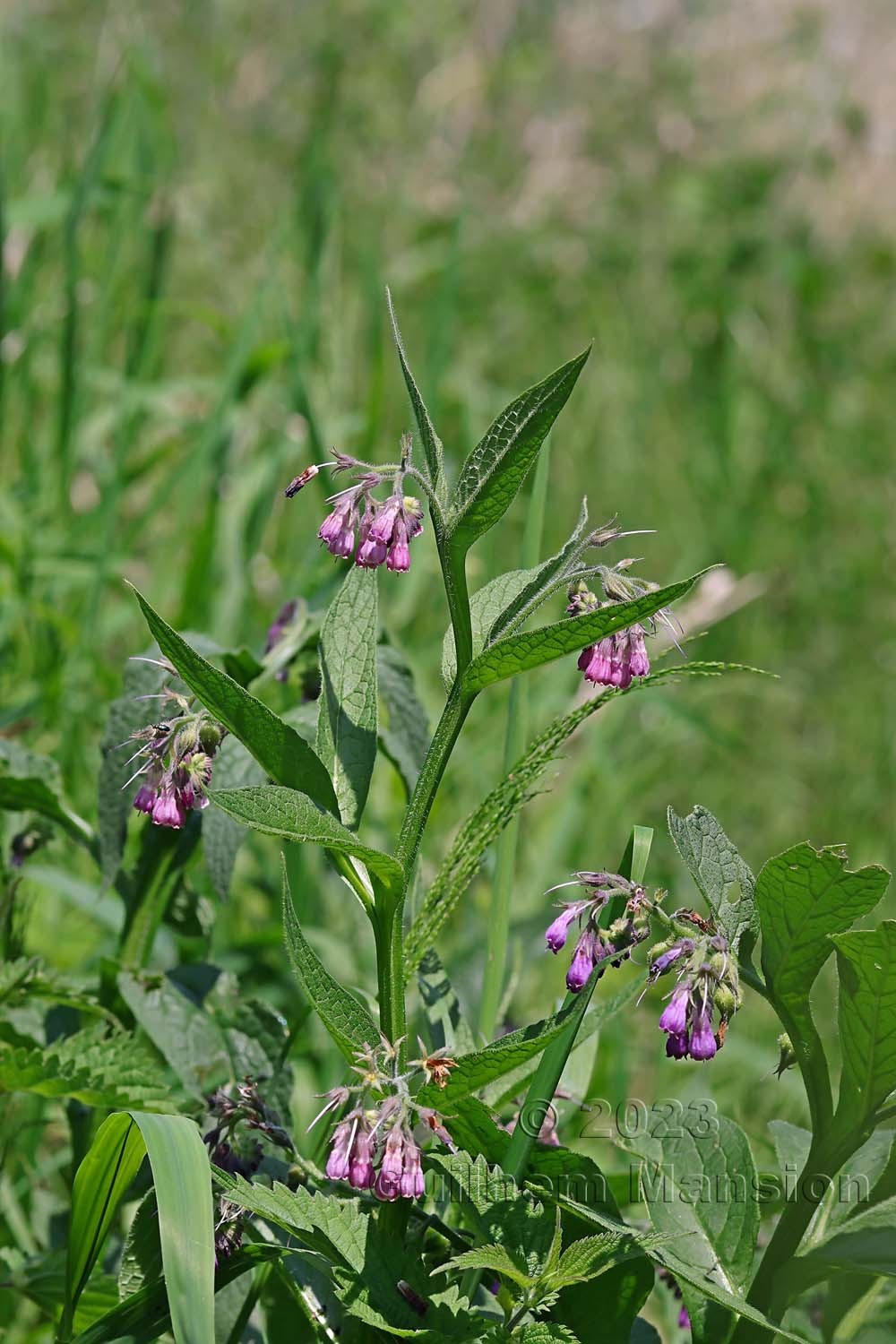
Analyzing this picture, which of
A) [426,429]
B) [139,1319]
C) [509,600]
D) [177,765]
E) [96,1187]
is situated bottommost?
[139,1319]

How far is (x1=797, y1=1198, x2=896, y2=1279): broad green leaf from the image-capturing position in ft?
3.90

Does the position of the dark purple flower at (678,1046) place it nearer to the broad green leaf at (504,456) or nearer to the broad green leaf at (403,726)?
the broad green leaf at (504,456)

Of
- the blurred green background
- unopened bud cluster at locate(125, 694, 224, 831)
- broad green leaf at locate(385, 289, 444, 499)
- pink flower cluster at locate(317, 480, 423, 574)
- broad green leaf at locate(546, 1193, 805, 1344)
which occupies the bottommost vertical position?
broad green leaf at locate(546, 1193, 805, 1344)

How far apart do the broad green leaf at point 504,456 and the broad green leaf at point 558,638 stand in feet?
0.29

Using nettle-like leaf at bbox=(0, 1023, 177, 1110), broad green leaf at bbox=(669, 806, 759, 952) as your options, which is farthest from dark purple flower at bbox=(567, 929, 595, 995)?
nettle-like leaf at bbox=(0, 1023, 177, 1110)

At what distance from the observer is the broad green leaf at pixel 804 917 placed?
3.93 feet

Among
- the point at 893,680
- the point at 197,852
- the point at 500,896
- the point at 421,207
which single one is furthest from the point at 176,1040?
Result: the point at 421,207

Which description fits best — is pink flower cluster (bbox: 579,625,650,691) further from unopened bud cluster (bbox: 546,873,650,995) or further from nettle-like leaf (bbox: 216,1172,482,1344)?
nettle-like leaf (bbox: 216,1172,482,1344)

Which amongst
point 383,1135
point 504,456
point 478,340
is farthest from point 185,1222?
point 478,340

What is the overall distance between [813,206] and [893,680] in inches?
122

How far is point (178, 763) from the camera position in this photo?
131 centimetres

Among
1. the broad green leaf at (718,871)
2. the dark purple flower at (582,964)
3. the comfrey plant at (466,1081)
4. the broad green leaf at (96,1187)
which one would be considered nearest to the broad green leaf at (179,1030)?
the comfrey plant at (466,1081)

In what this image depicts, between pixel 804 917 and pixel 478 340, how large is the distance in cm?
439

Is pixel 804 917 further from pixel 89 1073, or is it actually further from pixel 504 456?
pixel 89 1073
